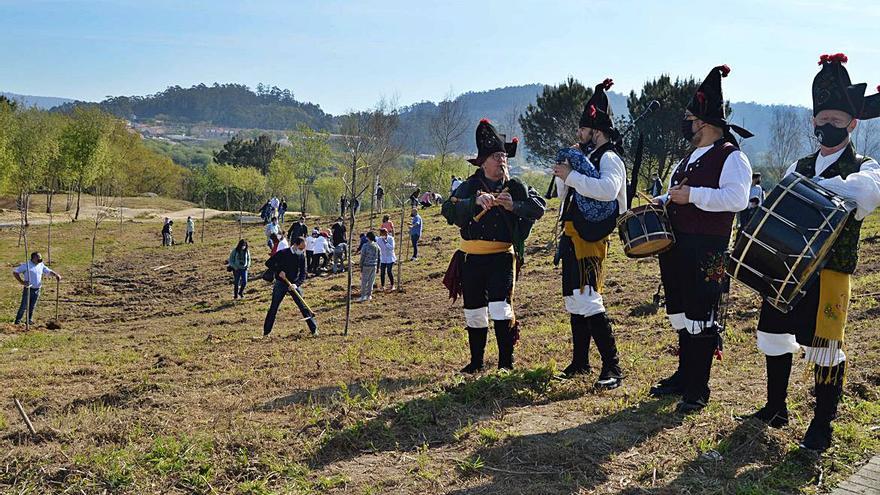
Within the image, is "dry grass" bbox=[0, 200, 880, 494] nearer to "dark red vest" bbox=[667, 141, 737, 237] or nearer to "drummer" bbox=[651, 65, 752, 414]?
"drummer" bbox=[651, 65, 752, 414]

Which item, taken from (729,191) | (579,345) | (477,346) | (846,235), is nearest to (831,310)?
(846,235)

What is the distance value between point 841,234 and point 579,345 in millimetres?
2353

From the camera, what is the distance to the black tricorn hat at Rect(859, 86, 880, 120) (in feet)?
13.9

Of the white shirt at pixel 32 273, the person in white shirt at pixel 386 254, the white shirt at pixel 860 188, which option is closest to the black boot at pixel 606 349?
the white shirt at pixel 860 188

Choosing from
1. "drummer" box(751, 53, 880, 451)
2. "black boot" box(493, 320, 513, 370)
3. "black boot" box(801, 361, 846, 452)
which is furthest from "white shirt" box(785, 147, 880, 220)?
"black boot" box(493, 320, 513, 370)

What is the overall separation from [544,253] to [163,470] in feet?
61.3

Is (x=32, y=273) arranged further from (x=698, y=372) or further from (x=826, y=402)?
(x=826, y=402)

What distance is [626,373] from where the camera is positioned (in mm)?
6332

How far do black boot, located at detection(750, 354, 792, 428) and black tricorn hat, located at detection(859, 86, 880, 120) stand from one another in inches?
63.5

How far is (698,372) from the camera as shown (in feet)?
16.4

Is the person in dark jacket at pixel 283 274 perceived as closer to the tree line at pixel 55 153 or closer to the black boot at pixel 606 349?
the black boot at pixel 606 349

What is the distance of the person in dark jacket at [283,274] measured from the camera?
13.2m

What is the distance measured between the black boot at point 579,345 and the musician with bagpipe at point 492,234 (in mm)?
Answer: 613

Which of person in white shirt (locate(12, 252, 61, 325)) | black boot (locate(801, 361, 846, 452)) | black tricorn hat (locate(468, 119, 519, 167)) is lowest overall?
person in white shirt (locate(12, 252, 61, 325))
